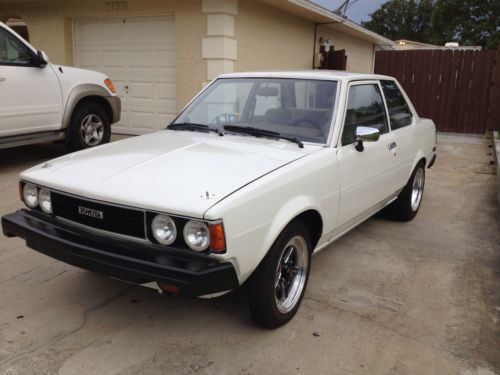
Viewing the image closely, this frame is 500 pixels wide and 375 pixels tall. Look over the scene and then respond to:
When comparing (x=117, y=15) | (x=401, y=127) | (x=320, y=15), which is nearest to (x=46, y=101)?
(x=117, y=15)

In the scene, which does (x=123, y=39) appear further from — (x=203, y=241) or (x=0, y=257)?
(x=203, y=241)

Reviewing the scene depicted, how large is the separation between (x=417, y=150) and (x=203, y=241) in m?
3.47

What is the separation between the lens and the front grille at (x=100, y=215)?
278 cm

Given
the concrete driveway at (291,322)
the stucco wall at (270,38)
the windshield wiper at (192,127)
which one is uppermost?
the stucco wall at (270,38)

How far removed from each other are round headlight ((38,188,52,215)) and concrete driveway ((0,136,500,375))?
710 mm

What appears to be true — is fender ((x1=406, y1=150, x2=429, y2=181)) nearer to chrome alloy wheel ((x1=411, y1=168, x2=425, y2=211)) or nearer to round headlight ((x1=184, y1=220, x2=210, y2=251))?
chrome alloy wheel ((x1=411, y1=168, x2=425, y2=211))

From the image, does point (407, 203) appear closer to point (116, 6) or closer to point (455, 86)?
point (116, 6)

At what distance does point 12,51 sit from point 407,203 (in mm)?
5488

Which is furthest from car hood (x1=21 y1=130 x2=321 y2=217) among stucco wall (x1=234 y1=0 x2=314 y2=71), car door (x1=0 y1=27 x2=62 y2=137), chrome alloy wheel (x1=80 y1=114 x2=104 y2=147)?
stucco wall (x1=234 y1=0 x2=314 y2=71)

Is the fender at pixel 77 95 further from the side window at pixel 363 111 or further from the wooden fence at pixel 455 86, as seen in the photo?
the wooden fence at pixel 455 86

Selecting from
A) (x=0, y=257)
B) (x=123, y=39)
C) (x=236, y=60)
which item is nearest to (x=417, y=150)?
(x=0, y=257)

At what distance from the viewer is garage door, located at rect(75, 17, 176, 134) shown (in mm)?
9914

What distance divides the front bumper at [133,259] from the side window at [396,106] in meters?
2.91

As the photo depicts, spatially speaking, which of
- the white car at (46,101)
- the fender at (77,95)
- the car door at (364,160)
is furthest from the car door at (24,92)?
the car door at (364,160)
